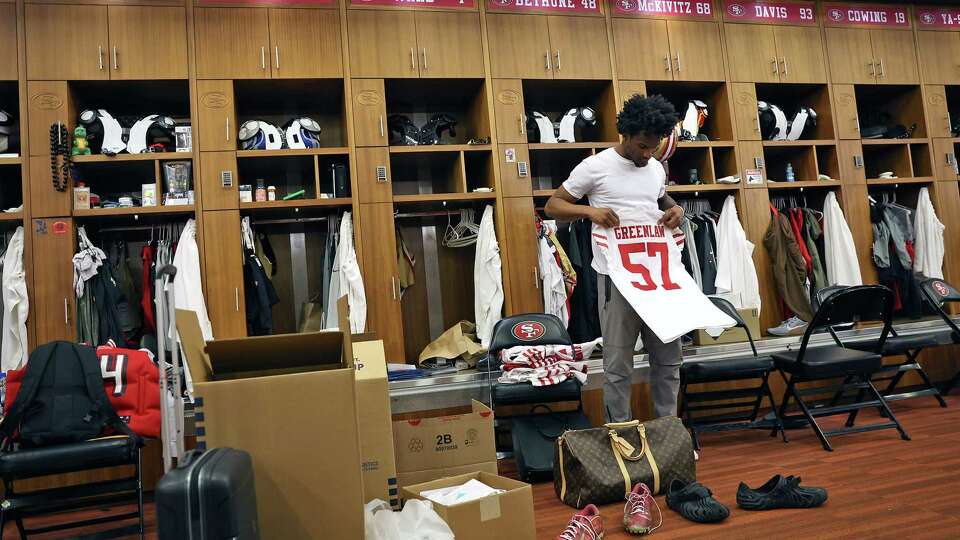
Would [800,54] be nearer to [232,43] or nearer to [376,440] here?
[232,43]

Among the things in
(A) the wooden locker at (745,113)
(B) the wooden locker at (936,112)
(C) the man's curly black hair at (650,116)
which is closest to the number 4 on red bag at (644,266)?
(C) the man's curly black hair at (650,116)

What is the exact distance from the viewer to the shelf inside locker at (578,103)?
4906mm

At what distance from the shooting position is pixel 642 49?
5.03 metres

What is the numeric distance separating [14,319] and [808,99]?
6008mm

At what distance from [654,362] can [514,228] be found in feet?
5.99

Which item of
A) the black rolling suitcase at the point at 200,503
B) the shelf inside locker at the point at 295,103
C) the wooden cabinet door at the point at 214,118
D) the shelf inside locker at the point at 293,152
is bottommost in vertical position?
the black rolling suitcase at the point at 200,503

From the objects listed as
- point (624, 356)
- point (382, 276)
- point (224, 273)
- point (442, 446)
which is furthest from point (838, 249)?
point (224, 273)

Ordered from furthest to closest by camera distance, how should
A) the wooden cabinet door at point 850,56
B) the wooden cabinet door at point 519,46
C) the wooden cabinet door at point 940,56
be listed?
1. the wooden cabinet door at point 940,56
2. the wooden cabinet door at point 850,56
3. the wooden cabinet door at point 519,46

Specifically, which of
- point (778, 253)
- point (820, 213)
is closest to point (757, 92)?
point (820, 213)

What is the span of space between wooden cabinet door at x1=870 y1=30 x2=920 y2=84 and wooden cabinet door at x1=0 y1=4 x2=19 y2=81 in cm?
631

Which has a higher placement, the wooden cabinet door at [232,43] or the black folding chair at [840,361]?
the wooden cabinet door at [232,43]

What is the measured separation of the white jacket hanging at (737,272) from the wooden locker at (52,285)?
4.28 m

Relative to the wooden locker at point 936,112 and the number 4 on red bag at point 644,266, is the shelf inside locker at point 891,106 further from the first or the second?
the number 4 on red bag at point 644,266

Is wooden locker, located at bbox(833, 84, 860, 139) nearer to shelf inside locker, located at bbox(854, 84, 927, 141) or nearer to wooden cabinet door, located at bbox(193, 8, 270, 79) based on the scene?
shelf inside locker, located at bbox(854, 84, 927, 141)
